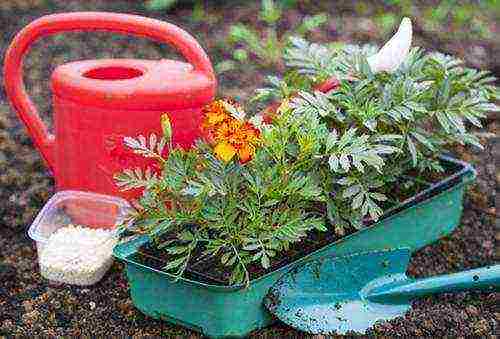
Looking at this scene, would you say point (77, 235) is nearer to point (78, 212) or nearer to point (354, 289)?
point (78, 212)

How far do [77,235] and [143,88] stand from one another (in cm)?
41

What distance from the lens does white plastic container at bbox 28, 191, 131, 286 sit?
93.7 inches

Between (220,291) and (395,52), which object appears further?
(395,52)

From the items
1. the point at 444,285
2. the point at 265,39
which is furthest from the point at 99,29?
the point at 265,39

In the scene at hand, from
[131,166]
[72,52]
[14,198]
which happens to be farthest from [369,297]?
[72,52]

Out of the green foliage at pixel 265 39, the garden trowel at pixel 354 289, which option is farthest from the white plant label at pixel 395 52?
the green foliage at pixel 265 39

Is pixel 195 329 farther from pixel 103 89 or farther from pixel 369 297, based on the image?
pixel 103 89

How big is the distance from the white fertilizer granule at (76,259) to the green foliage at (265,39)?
1.41 metres

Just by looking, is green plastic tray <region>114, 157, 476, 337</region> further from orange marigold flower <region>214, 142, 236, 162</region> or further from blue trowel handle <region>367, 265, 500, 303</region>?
orange marigold flower <region>214, 142, 236, 162</region>

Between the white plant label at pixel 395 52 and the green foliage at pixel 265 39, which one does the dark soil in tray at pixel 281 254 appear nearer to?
the white plant label at pixel 395 52

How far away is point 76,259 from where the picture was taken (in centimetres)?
238

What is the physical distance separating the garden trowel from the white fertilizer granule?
478mm

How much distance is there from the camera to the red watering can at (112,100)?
2.36m

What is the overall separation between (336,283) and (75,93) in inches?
30.4
